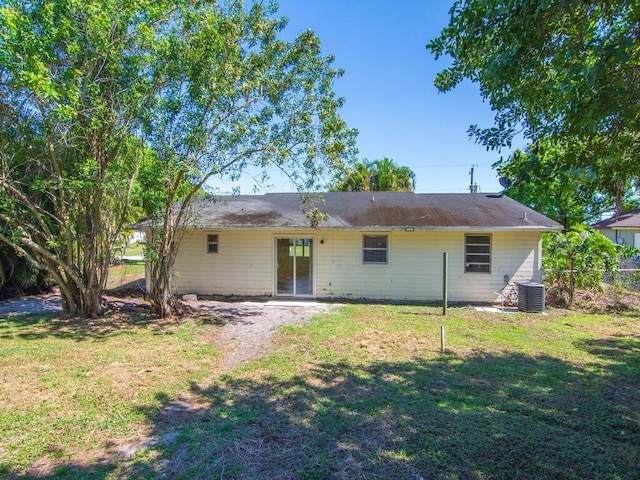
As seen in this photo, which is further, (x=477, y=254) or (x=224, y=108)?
(x=477, y=254)

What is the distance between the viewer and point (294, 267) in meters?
12.8

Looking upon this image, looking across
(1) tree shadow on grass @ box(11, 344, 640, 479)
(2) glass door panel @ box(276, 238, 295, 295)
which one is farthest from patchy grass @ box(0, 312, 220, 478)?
(2) glass door panel @ box(276, 238, 295, 295)

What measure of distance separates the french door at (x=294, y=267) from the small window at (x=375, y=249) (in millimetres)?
1894

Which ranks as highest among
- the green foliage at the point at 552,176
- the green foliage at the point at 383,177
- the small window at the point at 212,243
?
the green foliage at the point at 383,177

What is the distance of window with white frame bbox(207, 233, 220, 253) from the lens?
12945 mm

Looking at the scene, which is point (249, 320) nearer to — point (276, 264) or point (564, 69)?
point (276, 264)

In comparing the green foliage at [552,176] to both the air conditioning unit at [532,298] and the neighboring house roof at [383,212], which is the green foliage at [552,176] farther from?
the neighboring house roof at [383,212]

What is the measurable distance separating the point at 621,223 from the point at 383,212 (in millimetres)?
20494

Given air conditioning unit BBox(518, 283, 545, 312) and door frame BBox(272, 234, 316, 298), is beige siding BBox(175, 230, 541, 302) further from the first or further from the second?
air conditioning unit BBox(518, 283, 545, 312)

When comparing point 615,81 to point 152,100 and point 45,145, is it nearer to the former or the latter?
point 152,100

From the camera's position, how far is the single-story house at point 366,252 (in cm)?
1177

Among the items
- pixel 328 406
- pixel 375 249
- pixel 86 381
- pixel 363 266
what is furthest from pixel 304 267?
pixel 328 406

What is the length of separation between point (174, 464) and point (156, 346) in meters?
4.16

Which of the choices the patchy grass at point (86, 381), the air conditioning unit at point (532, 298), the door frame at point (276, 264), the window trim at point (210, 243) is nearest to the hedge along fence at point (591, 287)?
the air conditioning unit at point (532, 298)
